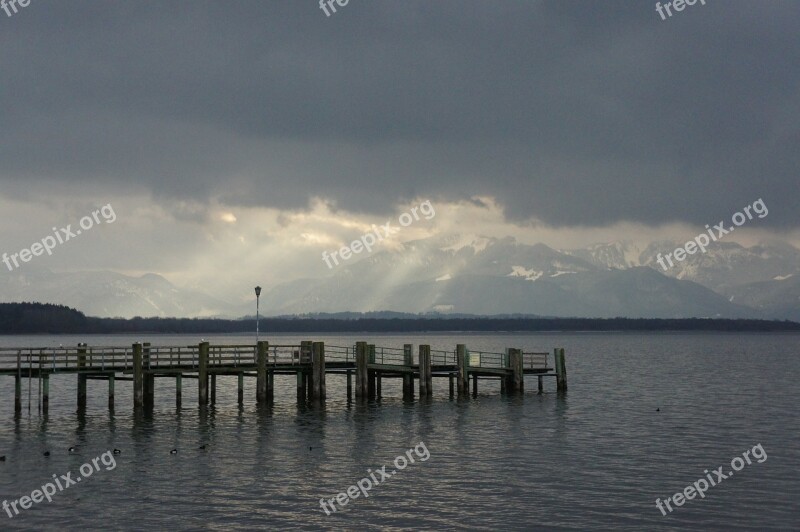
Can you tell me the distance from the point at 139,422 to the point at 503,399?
85.5 ft

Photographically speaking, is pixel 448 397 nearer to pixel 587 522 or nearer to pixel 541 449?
pixel 541 449

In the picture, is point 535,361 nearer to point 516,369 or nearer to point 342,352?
point 516,369

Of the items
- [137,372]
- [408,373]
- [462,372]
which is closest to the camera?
[137,372]

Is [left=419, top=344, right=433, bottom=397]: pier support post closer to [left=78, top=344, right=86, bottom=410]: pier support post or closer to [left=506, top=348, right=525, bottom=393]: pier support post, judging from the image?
[left=506, top=348, right=525, bottom=393]: pier support post

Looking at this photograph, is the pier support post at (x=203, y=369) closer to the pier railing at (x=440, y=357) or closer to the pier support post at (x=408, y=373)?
the pier support post at (x=408, y=373)

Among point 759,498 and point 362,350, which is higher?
point 362,350

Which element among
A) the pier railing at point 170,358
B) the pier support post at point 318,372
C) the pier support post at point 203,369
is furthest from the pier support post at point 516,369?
the pier support post at point 203,369

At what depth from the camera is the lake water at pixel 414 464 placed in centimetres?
2672

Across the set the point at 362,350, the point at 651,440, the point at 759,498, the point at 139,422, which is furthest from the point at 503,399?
the point at 759,498

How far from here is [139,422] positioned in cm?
4809

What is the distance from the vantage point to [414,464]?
3544cm

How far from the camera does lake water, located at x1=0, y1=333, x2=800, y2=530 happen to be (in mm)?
26719

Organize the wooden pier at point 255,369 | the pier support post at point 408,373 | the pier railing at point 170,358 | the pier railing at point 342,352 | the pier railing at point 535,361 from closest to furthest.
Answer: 1. the pier railing at point 170,358
2. the wooden pier at point 255,369
3. the pier railing at point 342,352
4. the pier support post at point 408,373
5. the pier railing at point 535,361

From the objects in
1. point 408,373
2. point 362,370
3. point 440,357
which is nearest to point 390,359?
point 440,357
